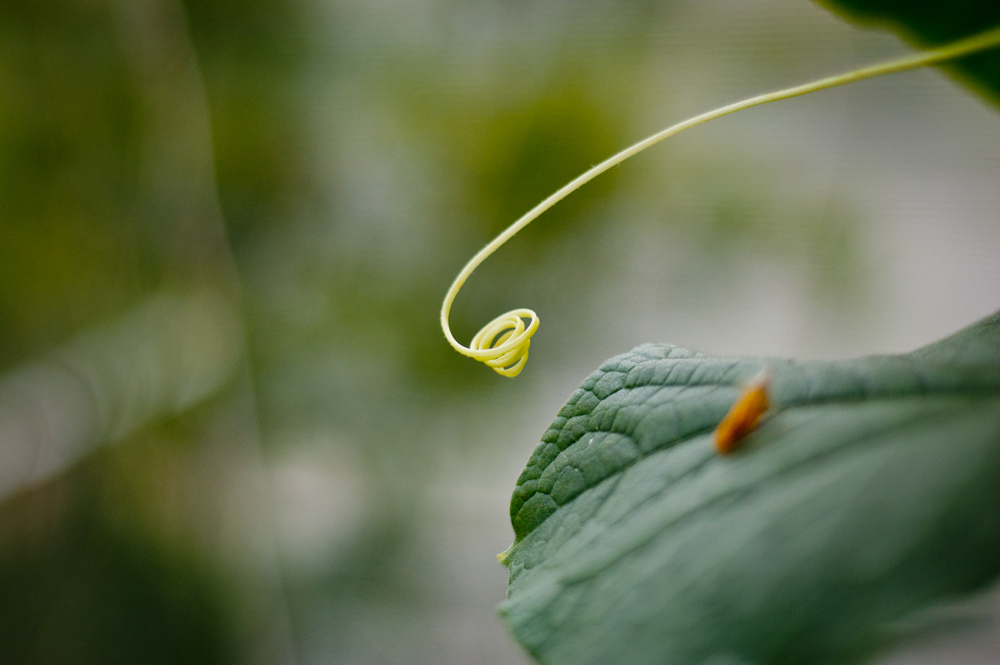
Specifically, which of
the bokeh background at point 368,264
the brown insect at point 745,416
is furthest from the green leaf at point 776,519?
the bokeh background at point 368,264

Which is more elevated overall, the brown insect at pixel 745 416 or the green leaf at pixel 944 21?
the green leaf at pixel 944 21

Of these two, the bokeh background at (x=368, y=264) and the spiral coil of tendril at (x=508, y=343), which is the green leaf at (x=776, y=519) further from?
the bokeh background at (x=368, y=264)

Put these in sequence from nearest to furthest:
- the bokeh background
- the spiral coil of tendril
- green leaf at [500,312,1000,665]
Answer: green leaf at [500,312,1000,665] < the spiral coil of tendril < the bokeh background

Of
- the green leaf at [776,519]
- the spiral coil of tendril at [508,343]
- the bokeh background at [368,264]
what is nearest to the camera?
the green leaf at [776,519]

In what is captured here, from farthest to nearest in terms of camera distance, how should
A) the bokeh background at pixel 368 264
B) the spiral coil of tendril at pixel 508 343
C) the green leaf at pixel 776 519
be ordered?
the bokeh background at pixel 368 264
the spiral coil of tendril at pixel 508 343
the green leaf at pixel 776 519

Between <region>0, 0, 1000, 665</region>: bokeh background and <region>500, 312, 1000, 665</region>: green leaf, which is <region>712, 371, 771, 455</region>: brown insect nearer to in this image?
<region>500, 312, 1000, 665</region>: green leaf

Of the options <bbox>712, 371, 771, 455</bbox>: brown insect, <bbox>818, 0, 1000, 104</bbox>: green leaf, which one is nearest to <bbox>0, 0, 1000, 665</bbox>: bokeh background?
<bbox>818, 0, 1000, 104</bbox>: green leaf
